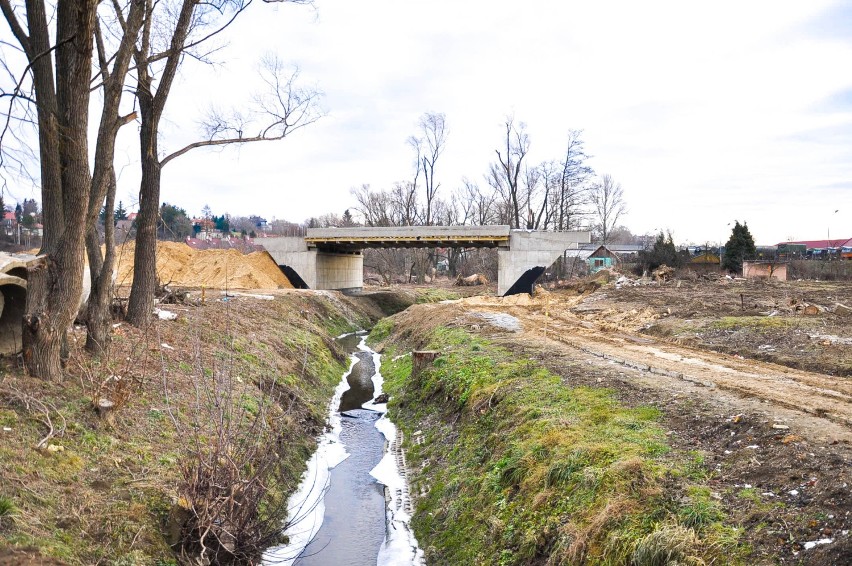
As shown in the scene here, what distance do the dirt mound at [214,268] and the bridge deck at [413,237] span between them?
3.80m

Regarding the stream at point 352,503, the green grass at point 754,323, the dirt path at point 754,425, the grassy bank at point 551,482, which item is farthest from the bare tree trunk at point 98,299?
the green grass at point 754,323

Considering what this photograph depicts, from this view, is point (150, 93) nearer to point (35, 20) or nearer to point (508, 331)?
point (35, 20)

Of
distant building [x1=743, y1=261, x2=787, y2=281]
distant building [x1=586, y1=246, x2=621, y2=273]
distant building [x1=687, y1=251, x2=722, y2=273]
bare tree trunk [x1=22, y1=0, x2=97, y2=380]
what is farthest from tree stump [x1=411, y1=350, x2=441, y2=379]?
distant building [x1=586, y1=246, x2=621, y2=273]

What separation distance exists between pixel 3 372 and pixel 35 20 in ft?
18.1

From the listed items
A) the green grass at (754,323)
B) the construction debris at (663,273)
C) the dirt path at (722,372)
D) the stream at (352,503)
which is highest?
the construction debris at (663,273)

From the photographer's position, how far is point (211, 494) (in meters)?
6.84

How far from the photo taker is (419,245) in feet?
146

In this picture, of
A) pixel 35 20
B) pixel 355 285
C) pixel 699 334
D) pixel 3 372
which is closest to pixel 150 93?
pixel 35 20

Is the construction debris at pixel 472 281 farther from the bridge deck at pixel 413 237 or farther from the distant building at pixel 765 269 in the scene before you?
the distant building at pixel 765 269

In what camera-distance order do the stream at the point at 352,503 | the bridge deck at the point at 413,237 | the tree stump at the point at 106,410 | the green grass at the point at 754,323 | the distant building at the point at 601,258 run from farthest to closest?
the distant building at the point at 601,258 < the bridge deck at the point at 413,237 < the green grass at the point at 754,323 < the stream at the point at 352,503 < the tree stump at the point at 106,410

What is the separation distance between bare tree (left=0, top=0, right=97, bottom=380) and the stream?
4.55m

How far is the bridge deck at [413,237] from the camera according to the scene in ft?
128

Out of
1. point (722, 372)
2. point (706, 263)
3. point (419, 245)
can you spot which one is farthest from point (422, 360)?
point (706, 263)

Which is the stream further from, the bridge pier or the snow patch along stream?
the bridge pier
